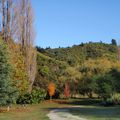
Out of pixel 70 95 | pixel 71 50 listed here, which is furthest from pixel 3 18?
pixel 71 50

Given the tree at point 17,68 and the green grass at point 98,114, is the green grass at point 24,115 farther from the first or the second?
the tree at point 17,68

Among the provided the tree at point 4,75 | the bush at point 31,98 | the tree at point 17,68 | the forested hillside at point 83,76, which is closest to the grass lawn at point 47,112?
the tree at point 4,75

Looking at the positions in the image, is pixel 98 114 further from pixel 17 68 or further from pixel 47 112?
pixel 17 68

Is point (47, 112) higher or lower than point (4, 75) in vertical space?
lower

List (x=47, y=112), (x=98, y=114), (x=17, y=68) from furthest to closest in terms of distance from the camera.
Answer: (x=17, y=68)
(x=47, y=112)
(x=98, y=114)

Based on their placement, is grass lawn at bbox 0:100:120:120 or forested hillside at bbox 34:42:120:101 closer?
grass lawn at bbox 0:100:120:120

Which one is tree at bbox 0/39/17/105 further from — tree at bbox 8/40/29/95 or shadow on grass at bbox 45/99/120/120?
shadow on grass at bbox 45/99/120/120

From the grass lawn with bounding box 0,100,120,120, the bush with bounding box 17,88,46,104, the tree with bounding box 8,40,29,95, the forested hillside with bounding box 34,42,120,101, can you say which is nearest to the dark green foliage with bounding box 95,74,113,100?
the forested hillside with bounding box 34,42,120,101

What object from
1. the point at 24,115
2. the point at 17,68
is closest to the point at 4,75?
the point at 24,115

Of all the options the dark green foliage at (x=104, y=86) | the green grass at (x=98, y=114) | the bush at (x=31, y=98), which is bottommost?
the green grass at (x=98, y=114)

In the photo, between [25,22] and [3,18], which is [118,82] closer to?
[25,22]

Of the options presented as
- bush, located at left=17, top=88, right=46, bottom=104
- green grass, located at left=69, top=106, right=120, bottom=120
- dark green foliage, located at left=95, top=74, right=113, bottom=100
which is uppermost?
dark green foliage, located at left=95, top=74, right=113, bottom=100

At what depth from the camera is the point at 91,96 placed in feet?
194

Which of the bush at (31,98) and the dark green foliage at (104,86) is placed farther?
the dark green foliage at (104,86)
